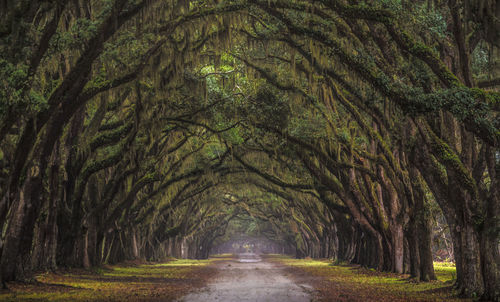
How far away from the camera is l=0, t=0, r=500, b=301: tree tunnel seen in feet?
39.3

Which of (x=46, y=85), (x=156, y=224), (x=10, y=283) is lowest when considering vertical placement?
(x=10, y=283)

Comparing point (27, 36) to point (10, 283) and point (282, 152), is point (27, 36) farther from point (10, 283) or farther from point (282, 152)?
point (282, 152)

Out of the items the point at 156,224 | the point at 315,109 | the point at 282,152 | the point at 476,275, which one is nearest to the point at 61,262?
the point at 282,152

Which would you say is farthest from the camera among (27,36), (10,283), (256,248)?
(256,248)

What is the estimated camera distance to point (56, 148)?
1920 centimetres

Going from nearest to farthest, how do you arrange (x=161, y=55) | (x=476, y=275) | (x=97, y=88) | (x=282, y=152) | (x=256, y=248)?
(x=476, y=275)
(x=97, y=88)
(x=161, y=55)
(x=282, y=152)
(x=256, y=248)

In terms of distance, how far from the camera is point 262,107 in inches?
877

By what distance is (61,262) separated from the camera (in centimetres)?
2358

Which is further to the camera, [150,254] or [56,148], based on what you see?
[150,254]

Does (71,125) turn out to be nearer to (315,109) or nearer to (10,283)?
(10,283)

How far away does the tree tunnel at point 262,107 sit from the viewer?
39.3ft

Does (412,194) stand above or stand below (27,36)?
below

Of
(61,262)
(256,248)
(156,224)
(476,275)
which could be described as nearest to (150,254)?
(156,224)

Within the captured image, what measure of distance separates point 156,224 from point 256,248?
404 ft
